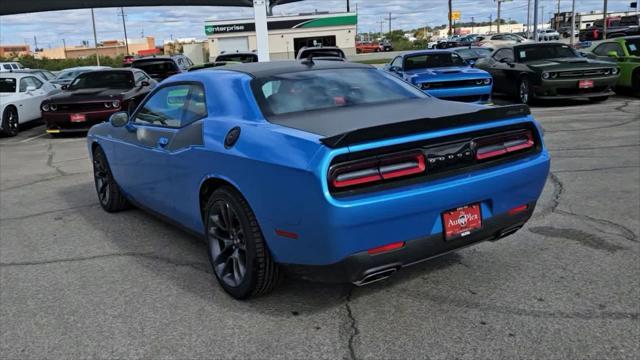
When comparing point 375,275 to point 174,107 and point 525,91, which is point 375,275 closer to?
point 174,107

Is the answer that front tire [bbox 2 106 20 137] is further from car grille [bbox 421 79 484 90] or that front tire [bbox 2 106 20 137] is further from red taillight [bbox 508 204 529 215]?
red taillight [bbox 508 204 529 215]

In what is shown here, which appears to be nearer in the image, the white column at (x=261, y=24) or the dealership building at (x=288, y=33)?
the white column at (x=261, y=24)

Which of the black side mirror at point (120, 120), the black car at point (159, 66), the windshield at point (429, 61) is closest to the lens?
the black side mirror at point (120, 120)

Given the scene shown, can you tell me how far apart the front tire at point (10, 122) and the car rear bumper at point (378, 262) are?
12.9 meters

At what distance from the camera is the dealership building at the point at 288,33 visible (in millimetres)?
58281

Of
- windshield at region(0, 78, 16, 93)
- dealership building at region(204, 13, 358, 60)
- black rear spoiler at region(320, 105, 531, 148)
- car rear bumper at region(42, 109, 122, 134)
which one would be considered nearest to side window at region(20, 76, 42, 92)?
windshield at region(0, 78, 16, 93)

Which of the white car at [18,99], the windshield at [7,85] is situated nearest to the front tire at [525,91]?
the white car at [18,99]

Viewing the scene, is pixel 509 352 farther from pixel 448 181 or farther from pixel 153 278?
pixel 153 278

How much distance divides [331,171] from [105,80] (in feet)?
41.7

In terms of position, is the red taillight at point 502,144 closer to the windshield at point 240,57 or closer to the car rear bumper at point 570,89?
the car rear bumper at point 570,89

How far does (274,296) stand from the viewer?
387 centimetres

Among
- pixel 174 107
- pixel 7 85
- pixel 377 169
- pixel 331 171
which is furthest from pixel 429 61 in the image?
pixel 331 171

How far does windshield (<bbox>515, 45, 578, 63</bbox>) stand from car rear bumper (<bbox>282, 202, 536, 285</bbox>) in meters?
11.8

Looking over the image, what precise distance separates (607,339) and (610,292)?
2.21ft
